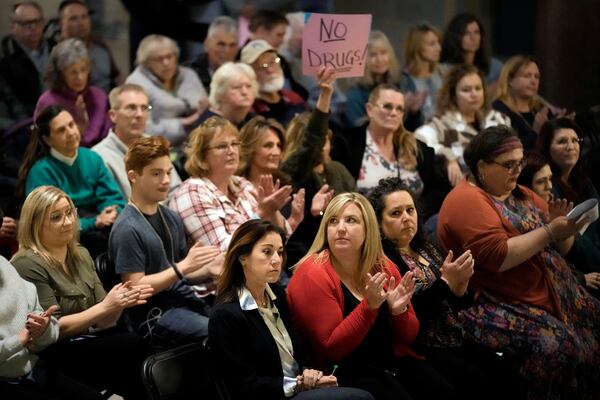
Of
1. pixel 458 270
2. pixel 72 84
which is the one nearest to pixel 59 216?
pixel 458 270

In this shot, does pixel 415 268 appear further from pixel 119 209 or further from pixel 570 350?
pixel 119 209

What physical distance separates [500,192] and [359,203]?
3.17 feet

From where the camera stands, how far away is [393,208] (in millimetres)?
5199

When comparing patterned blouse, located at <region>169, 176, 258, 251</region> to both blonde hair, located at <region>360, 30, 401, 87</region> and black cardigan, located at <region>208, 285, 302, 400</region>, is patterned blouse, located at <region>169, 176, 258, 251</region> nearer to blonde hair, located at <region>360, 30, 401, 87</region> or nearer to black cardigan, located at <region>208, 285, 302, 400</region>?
black cardigan, located at <region>208, 285, 302, 400</region>

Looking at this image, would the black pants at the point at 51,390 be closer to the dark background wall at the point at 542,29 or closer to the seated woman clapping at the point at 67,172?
the seated woman clapping at the point at 67,172

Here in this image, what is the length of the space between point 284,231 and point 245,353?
1307 millimetres

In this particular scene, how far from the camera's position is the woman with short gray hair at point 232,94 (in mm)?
6582

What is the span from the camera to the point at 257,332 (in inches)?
175

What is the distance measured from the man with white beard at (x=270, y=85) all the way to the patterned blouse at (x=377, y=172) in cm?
69

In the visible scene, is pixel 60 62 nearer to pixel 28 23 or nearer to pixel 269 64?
pixel 28 23

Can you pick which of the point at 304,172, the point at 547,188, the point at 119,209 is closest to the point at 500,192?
the point at 547,188

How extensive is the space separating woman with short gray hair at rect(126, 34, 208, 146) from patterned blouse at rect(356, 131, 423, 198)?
1.05 meters

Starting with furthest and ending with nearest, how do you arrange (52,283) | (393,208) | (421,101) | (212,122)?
(421,101)
(212,122)
(393,208)
(52,283)

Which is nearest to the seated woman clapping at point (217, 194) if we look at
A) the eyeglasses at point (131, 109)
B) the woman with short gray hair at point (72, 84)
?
the eyeglasses at point (131, 109)
